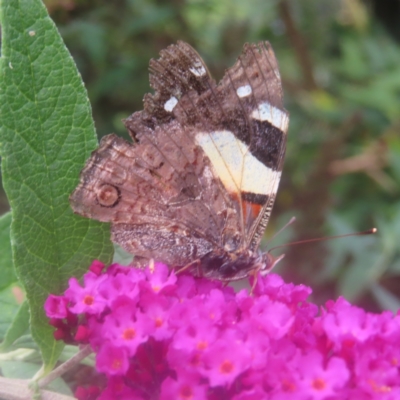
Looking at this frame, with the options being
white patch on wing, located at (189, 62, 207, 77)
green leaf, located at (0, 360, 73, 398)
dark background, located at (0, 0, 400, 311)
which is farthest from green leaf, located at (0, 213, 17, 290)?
dark background, located at (0, 0, 400, 311)

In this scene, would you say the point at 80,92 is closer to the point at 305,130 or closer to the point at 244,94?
the point at 244,94

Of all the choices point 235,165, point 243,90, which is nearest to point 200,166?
point 235,165

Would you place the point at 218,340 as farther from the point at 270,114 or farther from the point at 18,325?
the point at 270,114

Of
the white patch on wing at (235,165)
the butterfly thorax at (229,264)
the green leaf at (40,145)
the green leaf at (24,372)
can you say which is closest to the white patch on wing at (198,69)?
the white patch on wing at (235,165)

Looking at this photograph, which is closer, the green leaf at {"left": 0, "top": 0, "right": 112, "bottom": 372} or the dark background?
the green leaf at {"left": 0, "top": 0, "right": 112, "bottom": 372}

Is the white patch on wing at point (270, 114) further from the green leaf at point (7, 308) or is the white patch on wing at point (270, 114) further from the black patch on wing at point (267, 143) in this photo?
the green leaf at point (7, 308)

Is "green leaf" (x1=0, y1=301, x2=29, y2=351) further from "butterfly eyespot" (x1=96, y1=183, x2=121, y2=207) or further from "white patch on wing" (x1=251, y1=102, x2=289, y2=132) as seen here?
"white patch on wing" (x1=251, y1=102, x2=289, y2=132)
